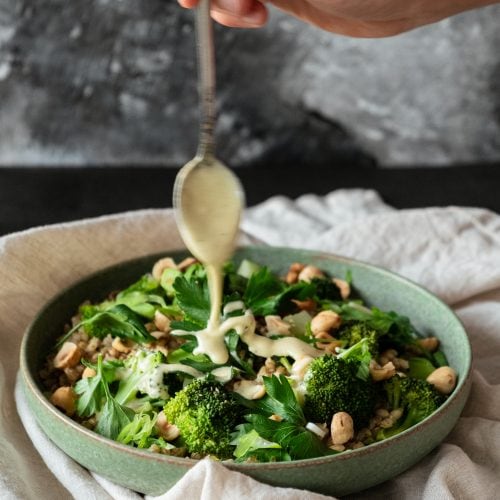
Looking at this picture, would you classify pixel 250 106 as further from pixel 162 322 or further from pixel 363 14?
pixel 162 322

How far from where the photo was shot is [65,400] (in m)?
1.83

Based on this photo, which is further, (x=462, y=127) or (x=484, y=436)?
(x=462, y=127)

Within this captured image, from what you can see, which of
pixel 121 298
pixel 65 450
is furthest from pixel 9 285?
pixel 65 450

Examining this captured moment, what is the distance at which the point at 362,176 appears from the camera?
354cm

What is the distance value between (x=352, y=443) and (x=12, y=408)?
80 centimetres

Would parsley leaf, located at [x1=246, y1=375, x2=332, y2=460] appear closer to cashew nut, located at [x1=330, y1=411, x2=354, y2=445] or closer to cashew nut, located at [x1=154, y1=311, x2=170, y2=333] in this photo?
cashew nut, located at [x1=330, y1=411, x2=354, y2=445]

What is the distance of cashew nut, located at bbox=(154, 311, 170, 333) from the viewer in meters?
2.01

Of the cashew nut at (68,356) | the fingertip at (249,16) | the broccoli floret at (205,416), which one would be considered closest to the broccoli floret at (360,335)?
the broccoli floret at (205,416)

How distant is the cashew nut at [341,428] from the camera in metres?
1.67

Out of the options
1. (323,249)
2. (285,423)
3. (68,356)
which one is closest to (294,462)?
(285,423)

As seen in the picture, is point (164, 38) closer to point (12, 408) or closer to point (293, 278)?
point (293, 278)

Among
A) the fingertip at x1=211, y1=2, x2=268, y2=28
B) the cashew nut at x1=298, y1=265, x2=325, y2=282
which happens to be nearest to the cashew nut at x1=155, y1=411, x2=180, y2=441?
the cashew nut at x1=298, y1=265, x2=325, y2=282

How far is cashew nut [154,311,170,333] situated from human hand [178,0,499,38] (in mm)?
843

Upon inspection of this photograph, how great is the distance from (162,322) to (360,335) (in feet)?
1.53
